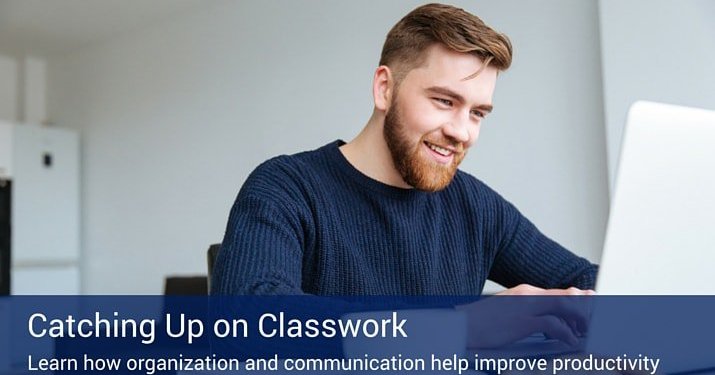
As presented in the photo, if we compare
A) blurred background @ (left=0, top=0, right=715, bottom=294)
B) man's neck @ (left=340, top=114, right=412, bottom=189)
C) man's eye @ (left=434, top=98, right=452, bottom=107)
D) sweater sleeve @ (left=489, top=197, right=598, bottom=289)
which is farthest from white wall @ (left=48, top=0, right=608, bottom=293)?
man's eye @ (left=434, top=98, right=452, bottom=107)

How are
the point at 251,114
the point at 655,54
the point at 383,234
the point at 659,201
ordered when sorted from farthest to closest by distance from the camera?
1. the point at 251,114
2. the point at 655,54
3. the point at 383,234
4. the point at 659,201

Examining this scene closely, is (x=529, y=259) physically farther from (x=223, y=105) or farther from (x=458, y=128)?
(x=223, y=105)

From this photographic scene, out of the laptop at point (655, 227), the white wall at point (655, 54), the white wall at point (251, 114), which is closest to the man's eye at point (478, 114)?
the laptop at point (655, 227)

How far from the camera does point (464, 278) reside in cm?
160

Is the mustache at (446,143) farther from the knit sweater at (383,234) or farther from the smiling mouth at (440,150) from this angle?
the knit sweater at (383,234)

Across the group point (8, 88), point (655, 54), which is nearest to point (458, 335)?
point (655, 54)

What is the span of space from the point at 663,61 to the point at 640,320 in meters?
2.46

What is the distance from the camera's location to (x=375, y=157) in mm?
1563

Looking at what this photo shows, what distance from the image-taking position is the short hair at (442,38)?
4.48ft

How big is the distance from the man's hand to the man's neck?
486 millimetres

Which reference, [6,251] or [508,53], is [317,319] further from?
[6,251]

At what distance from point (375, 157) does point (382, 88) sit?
0.45ft

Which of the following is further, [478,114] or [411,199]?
[411,199]

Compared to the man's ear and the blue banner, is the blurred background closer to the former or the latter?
the man's ear
